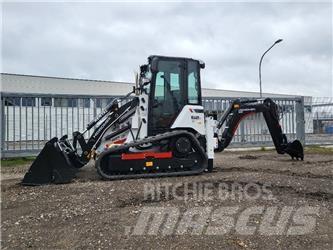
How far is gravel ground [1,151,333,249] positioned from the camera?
4617mm

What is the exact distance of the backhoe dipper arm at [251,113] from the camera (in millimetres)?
10461

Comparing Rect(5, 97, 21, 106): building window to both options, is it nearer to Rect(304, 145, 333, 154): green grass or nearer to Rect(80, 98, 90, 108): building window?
Rect(80, 98, 90, 108): building window

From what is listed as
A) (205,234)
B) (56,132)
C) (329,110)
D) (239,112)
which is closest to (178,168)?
(239,112)

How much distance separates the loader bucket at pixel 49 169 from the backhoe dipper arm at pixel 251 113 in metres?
3.94

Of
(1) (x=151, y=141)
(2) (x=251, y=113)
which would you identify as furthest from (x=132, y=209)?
(2) (x=251, y=113)

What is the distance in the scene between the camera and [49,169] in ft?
25.3

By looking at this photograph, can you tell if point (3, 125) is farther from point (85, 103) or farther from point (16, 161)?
point (85, 103)

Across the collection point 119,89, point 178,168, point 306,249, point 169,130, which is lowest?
point 306,249

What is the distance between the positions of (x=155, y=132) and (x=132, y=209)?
3.47 meters

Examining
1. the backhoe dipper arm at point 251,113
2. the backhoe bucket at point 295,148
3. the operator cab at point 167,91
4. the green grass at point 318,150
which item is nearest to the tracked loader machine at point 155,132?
the operator cab at point 167,91

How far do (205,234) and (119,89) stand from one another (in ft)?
135

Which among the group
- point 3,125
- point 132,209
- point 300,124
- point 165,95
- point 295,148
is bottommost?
point 132,209

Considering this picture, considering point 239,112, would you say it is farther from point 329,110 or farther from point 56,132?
point 329,110

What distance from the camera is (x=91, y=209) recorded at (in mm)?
5645
